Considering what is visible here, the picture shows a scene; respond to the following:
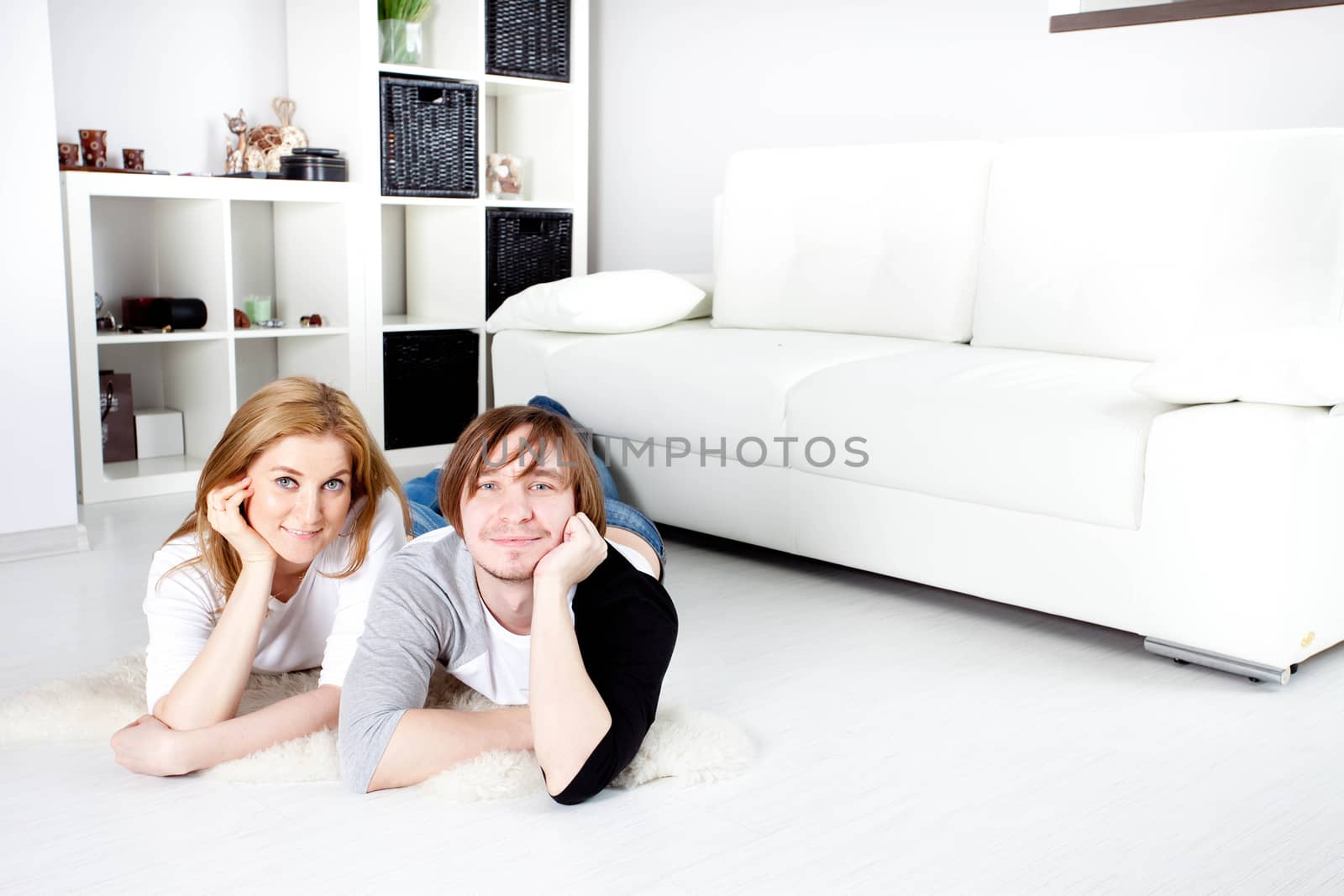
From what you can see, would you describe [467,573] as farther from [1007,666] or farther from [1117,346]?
[1117,346]

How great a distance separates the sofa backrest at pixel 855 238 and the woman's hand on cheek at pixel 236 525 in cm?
183

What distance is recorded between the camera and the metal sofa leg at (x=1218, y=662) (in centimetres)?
198

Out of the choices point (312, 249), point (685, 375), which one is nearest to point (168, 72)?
point (312, 249)

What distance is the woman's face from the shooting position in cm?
164

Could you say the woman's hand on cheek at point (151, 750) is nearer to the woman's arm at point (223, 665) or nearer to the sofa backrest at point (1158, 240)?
the woman's arm at point (223, 665)

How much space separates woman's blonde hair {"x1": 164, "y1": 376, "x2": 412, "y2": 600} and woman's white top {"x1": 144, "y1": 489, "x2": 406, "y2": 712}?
0.05ft

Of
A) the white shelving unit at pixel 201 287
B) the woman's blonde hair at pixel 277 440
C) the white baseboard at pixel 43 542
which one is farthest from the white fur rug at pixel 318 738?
the white shelving unit at pixel 201 287

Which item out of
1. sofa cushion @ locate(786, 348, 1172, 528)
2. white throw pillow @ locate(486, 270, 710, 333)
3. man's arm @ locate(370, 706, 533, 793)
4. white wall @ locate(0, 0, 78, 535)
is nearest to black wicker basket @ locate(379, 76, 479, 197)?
white throw pillow @ locate(486, 270, 710, 333)

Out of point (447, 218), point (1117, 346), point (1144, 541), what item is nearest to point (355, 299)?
point (447, 218)

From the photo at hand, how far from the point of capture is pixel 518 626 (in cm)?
166

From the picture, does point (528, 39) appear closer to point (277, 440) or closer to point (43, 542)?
point (43, 542)

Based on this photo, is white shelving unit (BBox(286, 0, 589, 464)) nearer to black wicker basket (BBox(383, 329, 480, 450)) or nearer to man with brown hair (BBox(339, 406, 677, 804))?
black wicker basket (BBox(383, 329, 480, 450))

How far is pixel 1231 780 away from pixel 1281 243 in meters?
1.25

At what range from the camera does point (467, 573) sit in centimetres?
163
